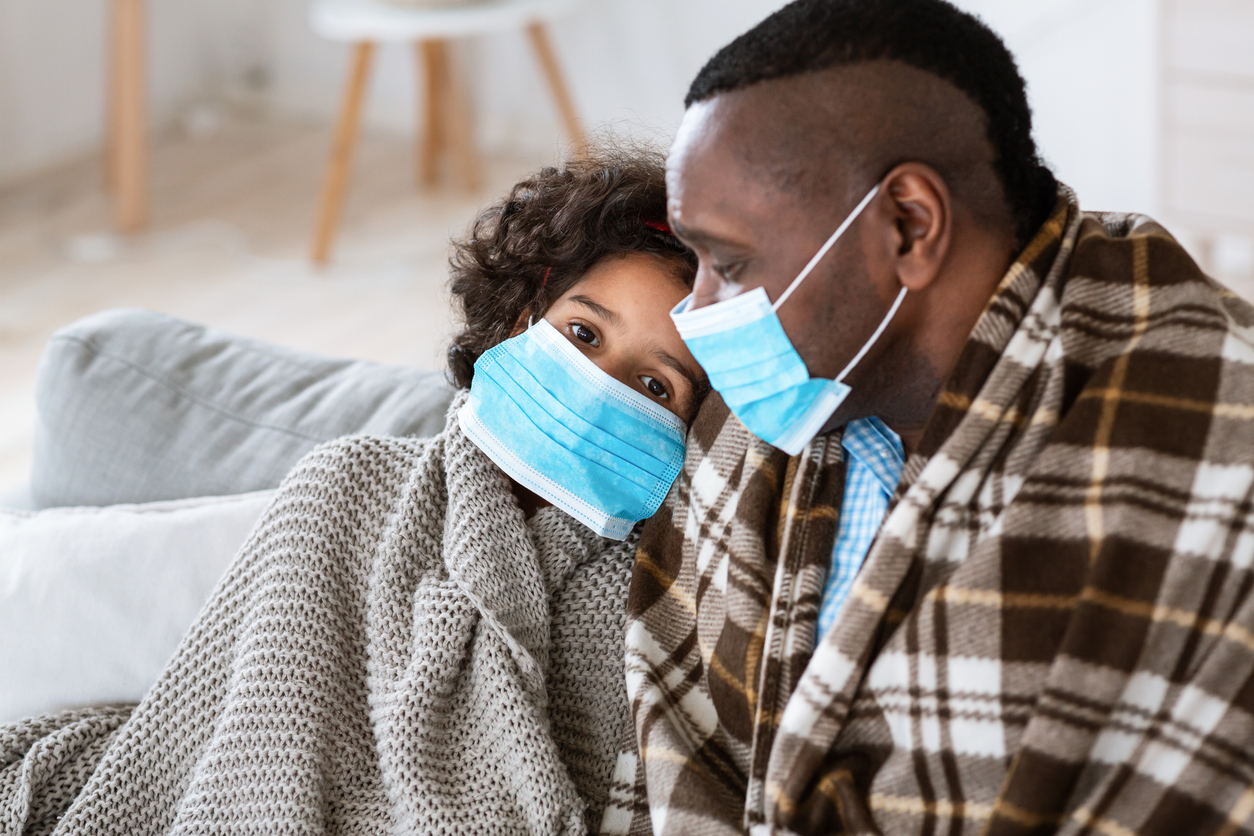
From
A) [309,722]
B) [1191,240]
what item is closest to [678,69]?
[1191,240]

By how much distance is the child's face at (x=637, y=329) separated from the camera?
1.24 metres

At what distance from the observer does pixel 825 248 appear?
0.92 meters

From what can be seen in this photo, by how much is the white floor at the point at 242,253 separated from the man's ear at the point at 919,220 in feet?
6.46

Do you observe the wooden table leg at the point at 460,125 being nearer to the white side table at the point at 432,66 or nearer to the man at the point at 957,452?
the white side table at the point at 432,66

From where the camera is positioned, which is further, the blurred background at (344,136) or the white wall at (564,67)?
the white wall at (564,67)

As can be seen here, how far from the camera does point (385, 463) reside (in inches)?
51.2

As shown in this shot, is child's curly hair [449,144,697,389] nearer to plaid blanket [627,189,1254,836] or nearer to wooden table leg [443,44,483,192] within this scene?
plaid blanket [627,189,1254,836]

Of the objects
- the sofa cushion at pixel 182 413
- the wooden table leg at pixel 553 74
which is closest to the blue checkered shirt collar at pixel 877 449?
the sofa cushion at pixel 182 413

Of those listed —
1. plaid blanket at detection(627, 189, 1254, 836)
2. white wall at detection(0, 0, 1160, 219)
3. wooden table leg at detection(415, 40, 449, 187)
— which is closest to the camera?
plaid blanket at detection(627, 189, 1254, 836)

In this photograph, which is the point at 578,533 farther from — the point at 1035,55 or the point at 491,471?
the point at 1035,55

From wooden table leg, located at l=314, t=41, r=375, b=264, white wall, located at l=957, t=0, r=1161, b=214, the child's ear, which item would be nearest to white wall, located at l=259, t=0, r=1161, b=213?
white wall, located at l=957, t=0, r=1161, b=214

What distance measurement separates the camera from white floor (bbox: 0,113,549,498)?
3.17m

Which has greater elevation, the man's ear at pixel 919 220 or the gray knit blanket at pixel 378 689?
the man's ear at pixel 919 220

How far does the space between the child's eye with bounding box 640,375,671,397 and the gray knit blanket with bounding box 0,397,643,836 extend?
159 mm
